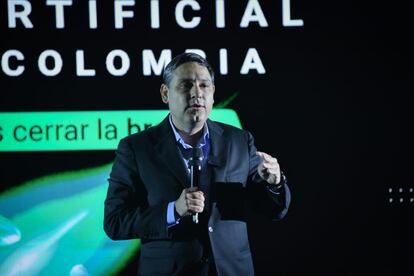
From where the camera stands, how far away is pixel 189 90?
2.36 meters

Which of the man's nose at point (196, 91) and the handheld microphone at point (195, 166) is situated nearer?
the handheld microphone at point (195, 166)

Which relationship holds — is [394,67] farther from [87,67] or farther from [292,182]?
[87,67]

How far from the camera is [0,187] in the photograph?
356 cm

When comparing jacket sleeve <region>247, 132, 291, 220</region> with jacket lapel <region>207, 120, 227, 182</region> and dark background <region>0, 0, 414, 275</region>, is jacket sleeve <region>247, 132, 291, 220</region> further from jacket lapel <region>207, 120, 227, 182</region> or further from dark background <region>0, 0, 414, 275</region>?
dark background <region>0, 0, 414, 275</region>

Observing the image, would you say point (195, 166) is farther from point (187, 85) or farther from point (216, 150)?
point (187, 85)

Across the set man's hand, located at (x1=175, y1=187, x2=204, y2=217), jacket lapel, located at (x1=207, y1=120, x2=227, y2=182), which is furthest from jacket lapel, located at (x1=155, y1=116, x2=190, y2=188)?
man's hand, located at (x1=175, y1=187, x2=204, y2=217)

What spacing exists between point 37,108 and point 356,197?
2185mm

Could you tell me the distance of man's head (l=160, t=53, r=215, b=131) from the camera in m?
2.34

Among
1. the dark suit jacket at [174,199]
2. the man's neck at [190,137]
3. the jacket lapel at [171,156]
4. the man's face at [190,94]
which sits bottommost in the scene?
the dark suit jacket at [174,199]

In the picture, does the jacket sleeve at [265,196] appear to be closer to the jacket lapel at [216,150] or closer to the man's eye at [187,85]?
the jacket lapel at [216,150]

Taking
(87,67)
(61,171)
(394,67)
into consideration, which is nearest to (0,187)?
(61,171)


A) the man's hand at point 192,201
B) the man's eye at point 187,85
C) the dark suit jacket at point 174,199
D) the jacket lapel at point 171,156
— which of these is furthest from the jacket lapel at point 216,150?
the man's hand at point 192,201

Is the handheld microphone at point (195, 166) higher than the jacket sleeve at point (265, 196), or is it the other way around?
the handheld microphone at point (195, 166)

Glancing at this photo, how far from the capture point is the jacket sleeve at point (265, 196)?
2.27 meters
